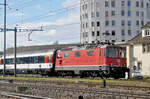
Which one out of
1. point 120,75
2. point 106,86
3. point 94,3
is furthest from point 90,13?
point 106,86

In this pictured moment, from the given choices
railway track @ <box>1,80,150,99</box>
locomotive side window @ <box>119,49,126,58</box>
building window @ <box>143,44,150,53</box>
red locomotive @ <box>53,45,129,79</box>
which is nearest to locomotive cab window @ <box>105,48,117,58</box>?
red locomotive @ <box>53,45,129,79</box>

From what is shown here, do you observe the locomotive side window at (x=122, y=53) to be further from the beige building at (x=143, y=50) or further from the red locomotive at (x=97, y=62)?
the beige building at (x=143, y=50)

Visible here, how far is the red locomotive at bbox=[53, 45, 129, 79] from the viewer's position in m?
30.1

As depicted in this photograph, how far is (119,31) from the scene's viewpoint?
3433 inches

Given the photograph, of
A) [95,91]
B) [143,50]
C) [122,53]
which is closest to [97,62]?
[122,53]

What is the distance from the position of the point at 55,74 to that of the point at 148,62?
15.2 meters

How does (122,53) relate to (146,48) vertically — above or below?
below

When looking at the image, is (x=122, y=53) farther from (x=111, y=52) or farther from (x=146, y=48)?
(x=146, y=48)

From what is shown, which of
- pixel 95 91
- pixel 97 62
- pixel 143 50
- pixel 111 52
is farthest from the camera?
pixel 143 50

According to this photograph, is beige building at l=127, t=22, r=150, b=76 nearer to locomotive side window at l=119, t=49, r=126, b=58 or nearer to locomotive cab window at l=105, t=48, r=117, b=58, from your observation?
locomotive side window at l=119, t=49, r=126, b=58

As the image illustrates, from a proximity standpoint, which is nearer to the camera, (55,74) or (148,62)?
(55,74)

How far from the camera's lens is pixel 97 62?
30.7 metres

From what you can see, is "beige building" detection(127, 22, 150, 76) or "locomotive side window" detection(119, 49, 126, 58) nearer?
"locomotive side window" detection(119, 49, 126, 58)

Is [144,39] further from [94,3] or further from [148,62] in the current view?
[94,3]
